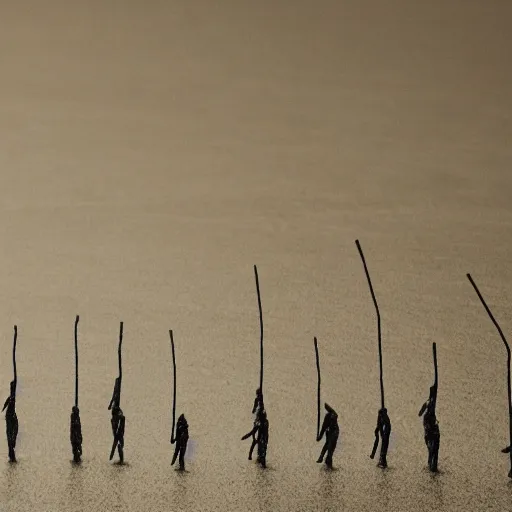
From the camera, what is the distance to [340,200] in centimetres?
298

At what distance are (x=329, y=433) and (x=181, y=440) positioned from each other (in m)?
0.20

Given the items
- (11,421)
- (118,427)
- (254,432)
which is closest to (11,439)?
(11,421)

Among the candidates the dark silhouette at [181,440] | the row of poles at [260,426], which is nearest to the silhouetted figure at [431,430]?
the row of poles at [260,426]

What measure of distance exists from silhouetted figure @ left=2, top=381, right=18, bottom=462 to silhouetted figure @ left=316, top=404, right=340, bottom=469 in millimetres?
423

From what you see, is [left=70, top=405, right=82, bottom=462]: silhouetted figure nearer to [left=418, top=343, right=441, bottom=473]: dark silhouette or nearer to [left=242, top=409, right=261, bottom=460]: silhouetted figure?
[left=242, top=409, right=261, bottom=460]: silhouetted figure

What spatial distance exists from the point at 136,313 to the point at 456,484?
0.77m

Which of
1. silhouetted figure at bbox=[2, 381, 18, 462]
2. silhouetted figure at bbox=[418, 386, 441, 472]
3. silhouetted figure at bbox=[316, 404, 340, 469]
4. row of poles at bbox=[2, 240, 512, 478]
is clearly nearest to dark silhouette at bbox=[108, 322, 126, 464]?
row of poles at bbox=[2, 240, 512, 478]

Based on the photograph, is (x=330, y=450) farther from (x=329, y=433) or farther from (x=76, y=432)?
(x=76, y=432)

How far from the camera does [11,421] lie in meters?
1.84

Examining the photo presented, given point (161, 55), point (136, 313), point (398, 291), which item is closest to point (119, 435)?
point (136, 313)

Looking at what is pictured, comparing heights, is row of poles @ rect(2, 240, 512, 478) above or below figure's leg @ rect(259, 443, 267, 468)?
above

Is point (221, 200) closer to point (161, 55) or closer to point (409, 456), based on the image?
point (161, 55)

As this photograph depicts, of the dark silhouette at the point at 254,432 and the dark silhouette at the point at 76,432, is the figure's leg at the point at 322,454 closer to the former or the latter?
the dark silhouette at the point at 254,432

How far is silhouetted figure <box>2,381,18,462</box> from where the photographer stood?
1.83m
